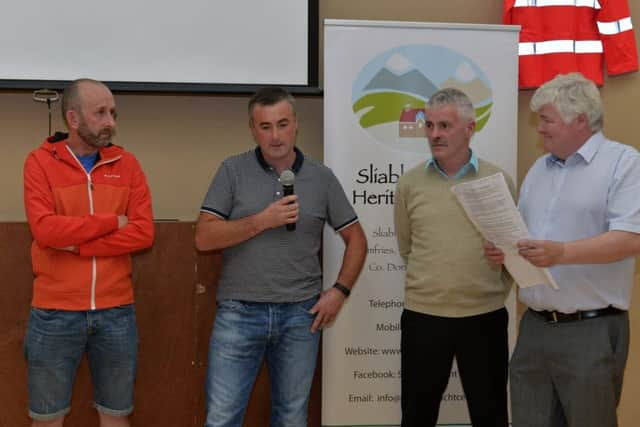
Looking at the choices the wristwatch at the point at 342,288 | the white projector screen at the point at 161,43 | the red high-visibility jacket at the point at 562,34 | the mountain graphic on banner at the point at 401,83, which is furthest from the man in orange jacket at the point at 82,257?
the red high-visibility jacket at the point at 562,34

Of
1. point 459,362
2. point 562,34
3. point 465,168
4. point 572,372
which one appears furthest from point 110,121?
point 562,34

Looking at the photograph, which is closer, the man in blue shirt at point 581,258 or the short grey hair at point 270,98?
the man in blue shirt at point 581,258

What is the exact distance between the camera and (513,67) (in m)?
3.42

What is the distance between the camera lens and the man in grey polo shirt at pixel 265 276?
2607mm

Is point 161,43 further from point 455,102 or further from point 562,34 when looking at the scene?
point 562,34

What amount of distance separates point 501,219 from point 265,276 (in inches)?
35.8

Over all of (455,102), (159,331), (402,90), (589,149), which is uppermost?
(402,90)

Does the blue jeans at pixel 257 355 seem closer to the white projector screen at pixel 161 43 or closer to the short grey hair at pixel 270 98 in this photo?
the short grey hair at pixel 270 98

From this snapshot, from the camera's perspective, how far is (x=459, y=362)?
265 cm

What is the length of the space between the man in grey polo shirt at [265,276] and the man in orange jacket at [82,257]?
0.34 metres

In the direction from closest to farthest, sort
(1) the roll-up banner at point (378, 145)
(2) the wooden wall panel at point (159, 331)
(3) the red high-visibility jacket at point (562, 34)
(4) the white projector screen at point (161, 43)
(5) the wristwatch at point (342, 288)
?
1. (5) the wristwatch at point (342, 288)
2. (2) the wooden wall panel at point (159, 331)
3. (1) the roll-up banner at point (378, 145)
4. (4) the white projector screen at point (161, 43)
5. (3) the red high-visibility jacket at point (562, 34)

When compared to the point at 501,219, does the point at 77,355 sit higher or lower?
lower

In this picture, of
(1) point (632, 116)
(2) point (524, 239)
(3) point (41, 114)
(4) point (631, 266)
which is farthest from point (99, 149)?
(1) point (632, 116)

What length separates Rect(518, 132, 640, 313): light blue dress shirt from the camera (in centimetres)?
222
